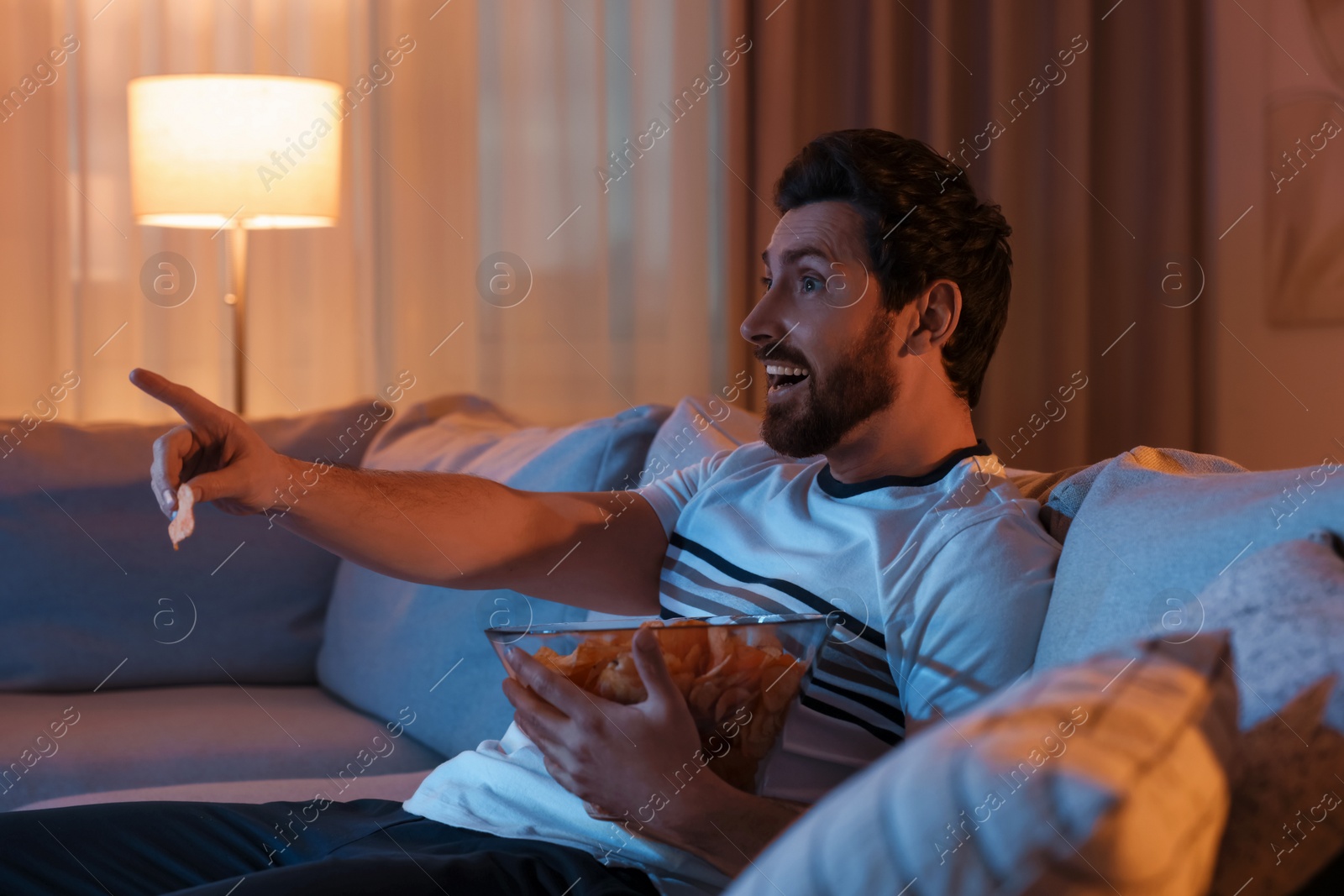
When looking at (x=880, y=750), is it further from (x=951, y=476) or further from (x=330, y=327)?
(x=330, y=327)

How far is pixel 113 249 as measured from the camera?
2.61 metres

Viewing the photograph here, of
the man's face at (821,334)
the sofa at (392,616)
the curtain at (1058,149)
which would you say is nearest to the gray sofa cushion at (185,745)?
the sofa at (392,616)

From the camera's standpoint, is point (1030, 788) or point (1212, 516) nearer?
point (1030, 788)

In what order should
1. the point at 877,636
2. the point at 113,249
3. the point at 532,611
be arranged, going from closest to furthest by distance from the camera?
the point at 877,636
the point at 532,611
the point at 113,249

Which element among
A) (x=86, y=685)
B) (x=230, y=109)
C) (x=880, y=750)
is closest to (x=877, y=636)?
(x=880, y=750)

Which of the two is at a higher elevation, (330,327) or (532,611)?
(330,327)

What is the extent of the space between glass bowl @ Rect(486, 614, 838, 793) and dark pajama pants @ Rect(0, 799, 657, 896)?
0.15 metres

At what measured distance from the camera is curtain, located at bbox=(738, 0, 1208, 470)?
2648 millimetres

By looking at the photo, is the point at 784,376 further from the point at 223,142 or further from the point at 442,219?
the point at 442,219

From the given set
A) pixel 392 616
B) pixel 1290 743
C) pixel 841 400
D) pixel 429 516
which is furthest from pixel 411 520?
pixel 1290 743

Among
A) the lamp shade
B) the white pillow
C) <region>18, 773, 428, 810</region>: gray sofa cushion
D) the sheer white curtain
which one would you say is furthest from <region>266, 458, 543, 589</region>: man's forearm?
the sheer white curtain

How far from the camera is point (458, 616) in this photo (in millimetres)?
1606

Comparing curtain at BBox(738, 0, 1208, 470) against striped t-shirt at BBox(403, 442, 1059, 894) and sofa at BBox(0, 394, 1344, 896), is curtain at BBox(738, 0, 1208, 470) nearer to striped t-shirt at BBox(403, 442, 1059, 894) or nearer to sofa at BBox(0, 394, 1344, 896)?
sofa at BBox(0, 394, 1344, 896)

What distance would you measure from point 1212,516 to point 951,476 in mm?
324
